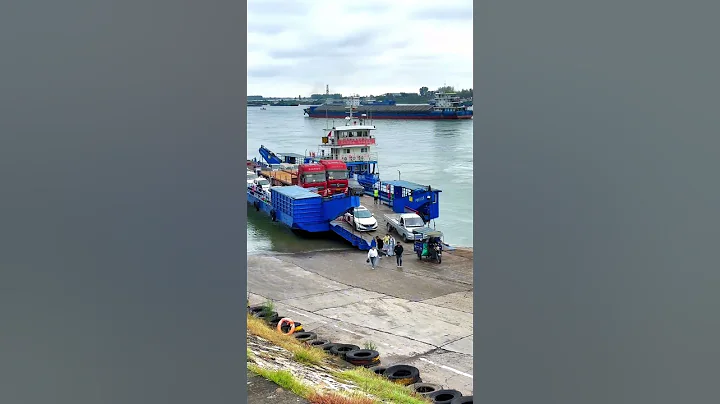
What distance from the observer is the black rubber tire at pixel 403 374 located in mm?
4867

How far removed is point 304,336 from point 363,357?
0.88 metres

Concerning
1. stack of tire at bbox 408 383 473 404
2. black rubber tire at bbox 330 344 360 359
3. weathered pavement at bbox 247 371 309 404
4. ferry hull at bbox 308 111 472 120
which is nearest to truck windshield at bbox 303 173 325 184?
black rubber tire at bbox 330 344 360 359

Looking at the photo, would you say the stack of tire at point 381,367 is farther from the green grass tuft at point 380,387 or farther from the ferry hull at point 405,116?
the ferry hull at point 405,116

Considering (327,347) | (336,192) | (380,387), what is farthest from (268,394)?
(336,192)

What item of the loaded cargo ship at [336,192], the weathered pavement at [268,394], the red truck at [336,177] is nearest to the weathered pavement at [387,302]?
the loaded cargo ship at [336,192]

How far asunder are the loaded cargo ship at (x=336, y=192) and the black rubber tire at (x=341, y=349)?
571cm
